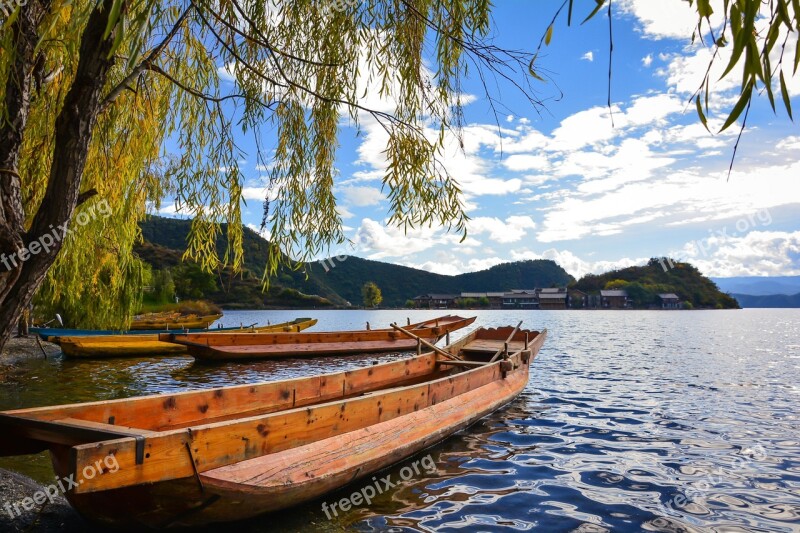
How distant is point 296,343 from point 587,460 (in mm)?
13479

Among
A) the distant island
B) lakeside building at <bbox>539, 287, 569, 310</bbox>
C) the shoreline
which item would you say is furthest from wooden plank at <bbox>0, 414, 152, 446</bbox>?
lakeside building at <bbox>539, 287, 569, 310</bbox>

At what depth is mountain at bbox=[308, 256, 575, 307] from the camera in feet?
512

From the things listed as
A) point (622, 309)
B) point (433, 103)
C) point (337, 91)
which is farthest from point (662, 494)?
point (622, 309)

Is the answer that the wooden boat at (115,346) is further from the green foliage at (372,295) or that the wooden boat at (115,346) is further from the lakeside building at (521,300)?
the lakeside building at (521,300)

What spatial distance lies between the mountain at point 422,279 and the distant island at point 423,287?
33 cm

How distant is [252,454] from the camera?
4.46 meters

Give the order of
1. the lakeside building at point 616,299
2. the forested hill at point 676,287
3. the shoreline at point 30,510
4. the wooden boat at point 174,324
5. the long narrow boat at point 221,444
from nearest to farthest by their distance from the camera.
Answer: the long narrow boat at point 221,444 < the shoreline at point 30,510 < the wooden boat at point 174,324 < the forested hill at point 676,287 < the lakeside building at point 616,299

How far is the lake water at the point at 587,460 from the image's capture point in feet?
17.2

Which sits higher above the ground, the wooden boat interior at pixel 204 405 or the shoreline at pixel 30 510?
the wooden boat interior at pixel 204 405

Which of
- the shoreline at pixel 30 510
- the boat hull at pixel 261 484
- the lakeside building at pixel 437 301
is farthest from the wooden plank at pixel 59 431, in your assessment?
the lakeside building at pixel 437 301
